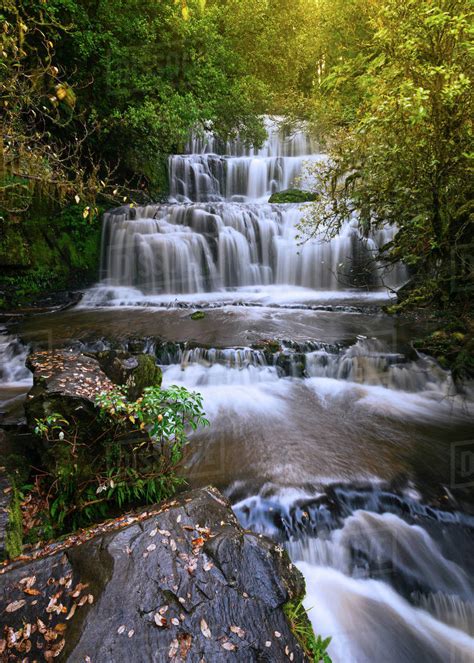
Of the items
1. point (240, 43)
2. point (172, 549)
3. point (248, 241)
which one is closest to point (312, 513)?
point (172, 549)

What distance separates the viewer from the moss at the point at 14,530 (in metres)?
2.35

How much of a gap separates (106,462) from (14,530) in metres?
0.79

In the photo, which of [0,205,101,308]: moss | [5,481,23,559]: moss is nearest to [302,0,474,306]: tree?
[5,481,23,559]: moss

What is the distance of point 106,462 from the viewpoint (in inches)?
123

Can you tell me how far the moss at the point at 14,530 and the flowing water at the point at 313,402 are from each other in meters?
1.52

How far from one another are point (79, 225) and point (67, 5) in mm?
4902

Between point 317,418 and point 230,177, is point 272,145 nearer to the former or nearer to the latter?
point 230,177

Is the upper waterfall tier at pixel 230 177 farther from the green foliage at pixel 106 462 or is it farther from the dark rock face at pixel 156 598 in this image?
the dark rock face at pixel 156 598

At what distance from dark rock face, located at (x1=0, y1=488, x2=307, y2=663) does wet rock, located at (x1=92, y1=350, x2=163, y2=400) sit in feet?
6.89

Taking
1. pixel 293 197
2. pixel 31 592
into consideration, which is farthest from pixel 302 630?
pixel 293 197

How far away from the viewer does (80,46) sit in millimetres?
8523

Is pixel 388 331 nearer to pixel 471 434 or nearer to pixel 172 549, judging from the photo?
pixel 471 434

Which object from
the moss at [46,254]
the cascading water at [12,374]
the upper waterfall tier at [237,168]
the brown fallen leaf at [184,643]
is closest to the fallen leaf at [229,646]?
the brown fallen leaf at [184,643]

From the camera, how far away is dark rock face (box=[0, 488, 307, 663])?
5.57ft
